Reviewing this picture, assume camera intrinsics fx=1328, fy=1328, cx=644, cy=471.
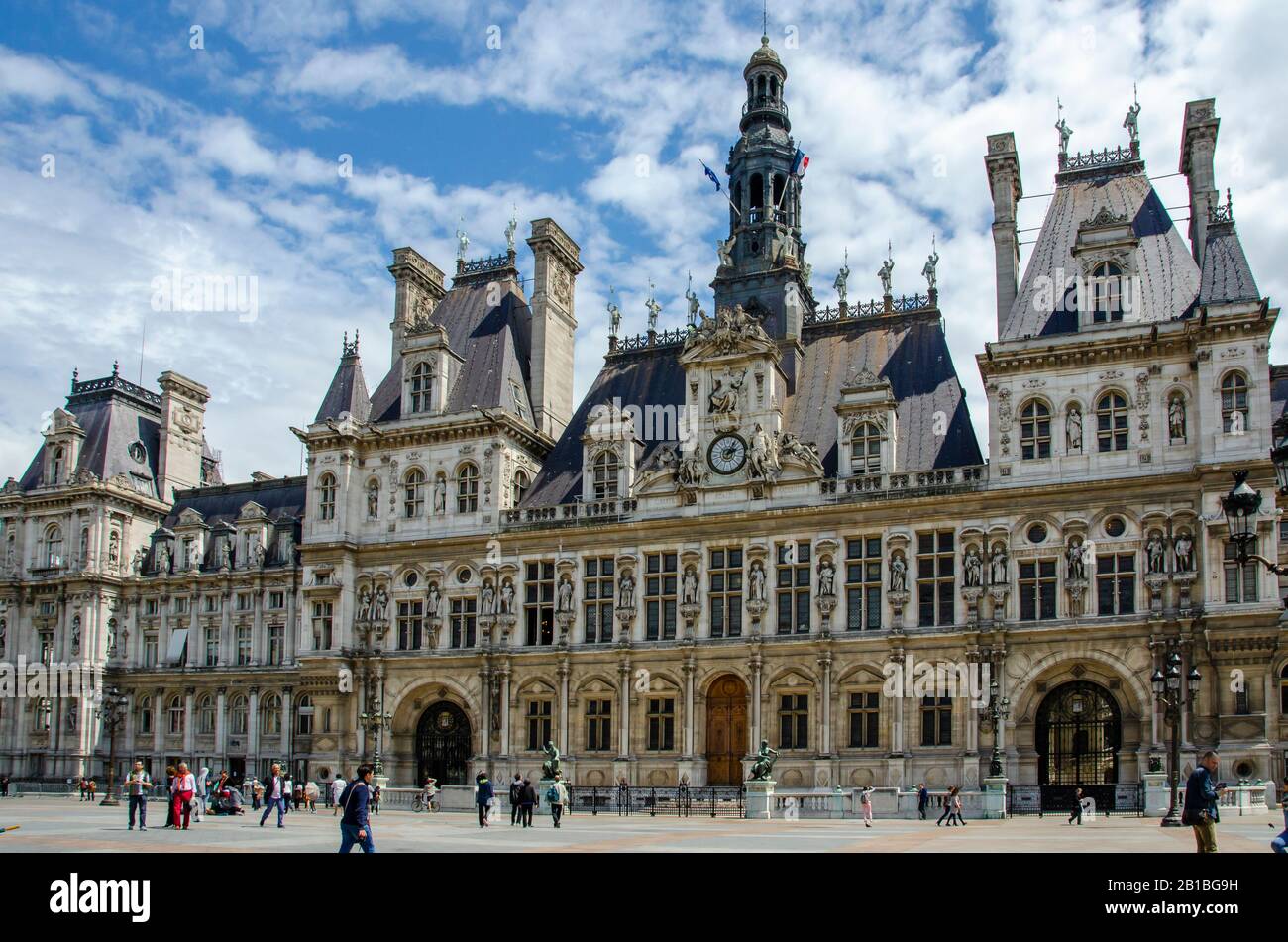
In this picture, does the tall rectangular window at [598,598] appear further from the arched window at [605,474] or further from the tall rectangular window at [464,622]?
the tall rectangular window at [464,622]

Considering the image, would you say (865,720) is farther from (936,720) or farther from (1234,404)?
(1234,404)

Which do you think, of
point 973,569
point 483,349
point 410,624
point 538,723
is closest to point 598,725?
point 538,723

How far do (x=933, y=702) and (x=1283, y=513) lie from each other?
1461 cm

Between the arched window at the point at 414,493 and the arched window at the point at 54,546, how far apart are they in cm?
2351

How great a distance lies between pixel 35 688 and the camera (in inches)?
2655

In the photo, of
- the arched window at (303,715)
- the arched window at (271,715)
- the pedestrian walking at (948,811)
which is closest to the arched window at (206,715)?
the arched window at (271,715)

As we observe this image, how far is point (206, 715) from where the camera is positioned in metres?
64.9

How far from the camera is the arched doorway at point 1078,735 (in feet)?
143

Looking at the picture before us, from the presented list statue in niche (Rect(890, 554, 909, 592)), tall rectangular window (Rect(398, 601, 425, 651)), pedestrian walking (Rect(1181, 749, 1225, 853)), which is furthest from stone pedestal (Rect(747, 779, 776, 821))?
pedestrian walking (Rect(1181, 749, 1225, 853))

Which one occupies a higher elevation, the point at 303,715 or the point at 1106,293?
the point at 1106,293

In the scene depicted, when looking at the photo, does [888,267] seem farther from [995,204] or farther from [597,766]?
[597,766]

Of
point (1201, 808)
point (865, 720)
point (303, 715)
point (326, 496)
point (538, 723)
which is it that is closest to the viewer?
point (1201, 808)

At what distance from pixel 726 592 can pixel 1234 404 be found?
1862cm
